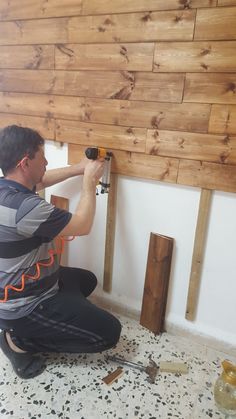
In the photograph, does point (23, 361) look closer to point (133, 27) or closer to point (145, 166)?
point (145, 166)

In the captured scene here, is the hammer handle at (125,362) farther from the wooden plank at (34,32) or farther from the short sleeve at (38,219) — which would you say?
the wooden plank at (34,32)

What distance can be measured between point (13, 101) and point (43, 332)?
4.56 feet

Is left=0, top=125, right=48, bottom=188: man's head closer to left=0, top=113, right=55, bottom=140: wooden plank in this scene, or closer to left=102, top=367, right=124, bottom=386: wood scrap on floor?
left=0, top=113, right=55, bottom=140: wooden plank

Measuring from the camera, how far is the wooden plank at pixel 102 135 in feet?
5.35

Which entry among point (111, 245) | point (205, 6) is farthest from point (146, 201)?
point (205, 6)

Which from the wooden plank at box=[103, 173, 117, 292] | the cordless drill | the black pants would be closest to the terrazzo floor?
the black pants

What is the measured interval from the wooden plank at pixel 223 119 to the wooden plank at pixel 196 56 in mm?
155

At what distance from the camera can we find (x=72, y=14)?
5.39 ft

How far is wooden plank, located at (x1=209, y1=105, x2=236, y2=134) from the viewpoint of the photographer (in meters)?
1.39

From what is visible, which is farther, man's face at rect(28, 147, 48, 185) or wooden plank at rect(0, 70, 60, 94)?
wooden plank at rect(0, 70, 60, 94)

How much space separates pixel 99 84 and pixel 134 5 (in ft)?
1.30

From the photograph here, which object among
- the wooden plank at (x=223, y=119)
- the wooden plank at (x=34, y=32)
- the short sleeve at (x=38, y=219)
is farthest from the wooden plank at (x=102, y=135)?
the short sleeve at (x=38, y=219)

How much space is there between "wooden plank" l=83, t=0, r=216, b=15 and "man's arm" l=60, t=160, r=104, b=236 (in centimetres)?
74

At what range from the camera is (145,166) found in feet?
5.39
